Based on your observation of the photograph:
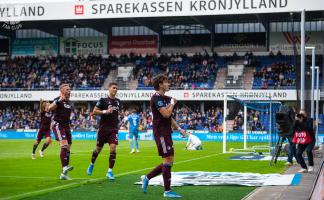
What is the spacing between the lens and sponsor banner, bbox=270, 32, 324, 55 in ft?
171

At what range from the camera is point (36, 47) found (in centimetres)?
5909

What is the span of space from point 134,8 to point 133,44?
30.6ft

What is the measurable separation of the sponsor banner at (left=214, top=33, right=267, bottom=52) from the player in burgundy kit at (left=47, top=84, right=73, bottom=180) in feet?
137

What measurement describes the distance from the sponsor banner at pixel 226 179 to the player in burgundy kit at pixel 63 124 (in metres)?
1.95

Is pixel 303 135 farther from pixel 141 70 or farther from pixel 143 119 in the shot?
pixel 141 70

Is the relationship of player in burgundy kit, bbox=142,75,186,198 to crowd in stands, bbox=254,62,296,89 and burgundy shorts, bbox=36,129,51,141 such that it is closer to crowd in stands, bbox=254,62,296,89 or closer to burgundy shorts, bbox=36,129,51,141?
burgundy shorts, bbox=36,129,51,141

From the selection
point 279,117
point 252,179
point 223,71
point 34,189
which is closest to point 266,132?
point 223,71

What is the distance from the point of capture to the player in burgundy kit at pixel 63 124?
13.2m

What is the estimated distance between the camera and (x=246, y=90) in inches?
1885

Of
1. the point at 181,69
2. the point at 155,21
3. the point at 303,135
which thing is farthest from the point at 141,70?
the point at 303,135

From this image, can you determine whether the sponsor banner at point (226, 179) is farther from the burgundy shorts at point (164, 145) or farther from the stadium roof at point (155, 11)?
the stadium roof at point (155, 11)

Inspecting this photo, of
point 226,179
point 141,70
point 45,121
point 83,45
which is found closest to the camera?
point 226,179

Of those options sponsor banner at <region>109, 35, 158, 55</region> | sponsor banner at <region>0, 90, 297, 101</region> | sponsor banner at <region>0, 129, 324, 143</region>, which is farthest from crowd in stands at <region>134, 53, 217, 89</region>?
sponsor banner at <region>0, 129, 324, 143</region>

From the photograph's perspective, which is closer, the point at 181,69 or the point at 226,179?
the point at 226,179
